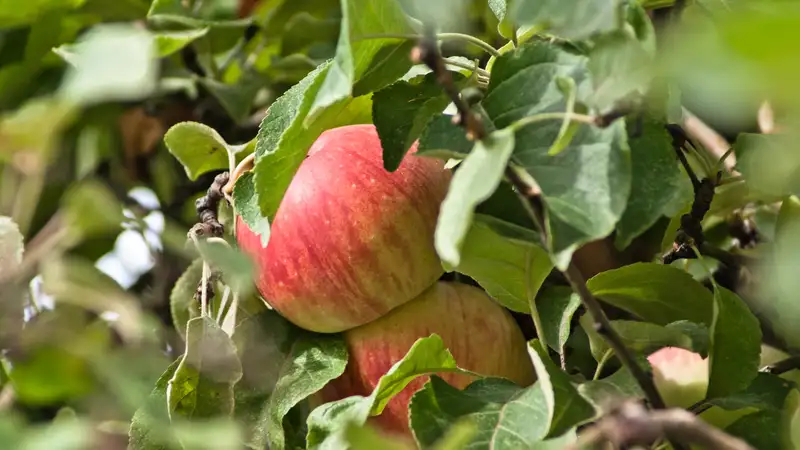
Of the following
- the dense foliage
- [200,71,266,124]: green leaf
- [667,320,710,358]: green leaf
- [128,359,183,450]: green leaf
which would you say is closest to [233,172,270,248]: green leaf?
the dense foliage

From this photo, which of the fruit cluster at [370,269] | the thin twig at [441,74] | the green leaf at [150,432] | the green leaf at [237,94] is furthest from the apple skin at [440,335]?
the green leaf at [237,94]

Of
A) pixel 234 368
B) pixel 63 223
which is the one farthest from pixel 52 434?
pixel 234 368

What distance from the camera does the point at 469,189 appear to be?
0.30 meters

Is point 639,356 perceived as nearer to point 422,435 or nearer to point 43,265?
point 422,435

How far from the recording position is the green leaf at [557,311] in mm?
A: 468

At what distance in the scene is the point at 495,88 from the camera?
391 mm

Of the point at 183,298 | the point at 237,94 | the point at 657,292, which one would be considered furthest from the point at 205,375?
the point at 237,94

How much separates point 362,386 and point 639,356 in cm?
17

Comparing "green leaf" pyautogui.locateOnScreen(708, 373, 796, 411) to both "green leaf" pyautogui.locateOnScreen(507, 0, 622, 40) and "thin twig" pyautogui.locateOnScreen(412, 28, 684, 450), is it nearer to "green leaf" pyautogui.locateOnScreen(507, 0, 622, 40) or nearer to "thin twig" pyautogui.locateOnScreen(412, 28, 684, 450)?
"thin twig" pyautogui.locateOnScreen(412, 28, 684, 450)

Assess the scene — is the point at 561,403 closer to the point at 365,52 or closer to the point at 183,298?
the point at 365,52

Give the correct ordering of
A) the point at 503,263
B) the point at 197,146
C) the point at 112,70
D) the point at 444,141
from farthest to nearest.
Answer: the point at 197,146 < the point at 503,263 < the point at 444,141 < the point at 112,70

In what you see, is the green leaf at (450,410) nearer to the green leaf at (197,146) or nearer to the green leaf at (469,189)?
the green leaf at (469,189)

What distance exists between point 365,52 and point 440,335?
0.18 m

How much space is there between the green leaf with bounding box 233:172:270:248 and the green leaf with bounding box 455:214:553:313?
0.10 m
